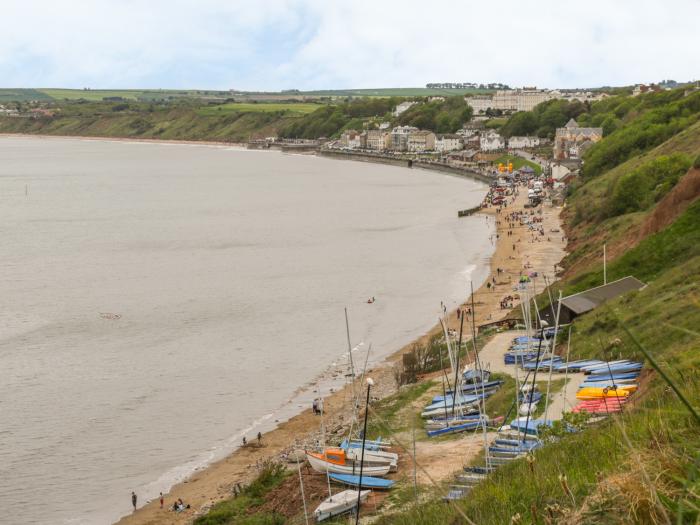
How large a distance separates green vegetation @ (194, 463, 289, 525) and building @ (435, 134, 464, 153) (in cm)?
14396

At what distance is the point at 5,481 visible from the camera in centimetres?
2358

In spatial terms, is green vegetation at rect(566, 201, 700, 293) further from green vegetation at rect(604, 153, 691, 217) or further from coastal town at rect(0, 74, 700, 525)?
green vegetation at rect(604, 153, 691, 217)

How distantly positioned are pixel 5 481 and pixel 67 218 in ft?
223

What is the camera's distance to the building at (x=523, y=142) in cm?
14638

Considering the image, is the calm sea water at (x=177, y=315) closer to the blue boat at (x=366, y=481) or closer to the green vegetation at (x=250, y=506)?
the green vegetation at (x=250, y=506)

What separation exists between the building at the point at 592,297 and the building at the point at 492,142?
395ft

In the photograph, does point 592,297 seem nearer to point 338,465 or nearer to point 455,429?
point 455,429

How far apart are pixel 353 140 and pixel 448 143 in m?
30.0

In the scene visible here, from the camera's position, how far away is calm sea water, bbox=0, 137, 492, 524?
25.4 meters

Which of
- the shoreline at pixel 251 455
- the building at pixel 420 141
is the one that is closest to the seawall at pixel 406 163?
the building at pixel 420 141

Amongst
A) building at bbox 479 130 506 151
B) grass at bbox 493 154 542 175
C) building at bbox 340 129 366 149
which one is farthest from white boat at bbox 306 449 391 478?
building at bbox 340 129 366 149

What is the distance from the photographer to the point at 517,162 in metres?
129

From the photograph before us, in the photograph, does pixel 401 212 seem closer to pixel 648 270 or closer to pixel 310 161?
pixel 648 270

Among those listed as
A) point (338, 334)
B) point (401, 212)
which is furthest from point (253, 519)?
point (401, 212)
